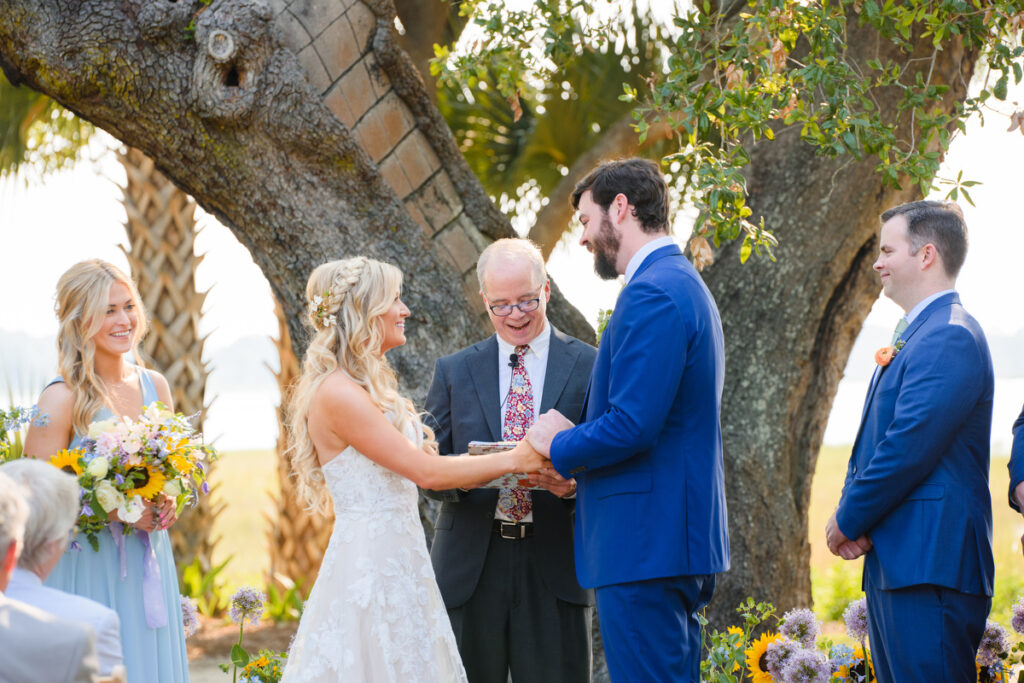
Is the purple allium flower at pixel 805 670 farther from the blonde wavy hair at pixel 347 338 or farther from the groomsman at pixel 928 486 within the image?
the blonde wavy hair at pixel 347 338

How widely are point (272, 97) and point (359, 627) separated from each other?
8.80ft

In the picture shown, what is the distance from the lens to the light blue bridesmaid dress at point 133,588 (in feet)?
12.1

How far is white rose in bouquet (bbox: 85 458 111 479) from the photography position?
135 inches

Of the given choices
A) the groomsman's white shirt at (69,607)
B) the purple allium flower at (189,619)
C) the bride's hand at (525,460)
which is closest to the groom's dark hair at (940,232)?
the bride's hand at (525,460)

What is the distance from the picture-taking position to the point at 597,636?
4.99m

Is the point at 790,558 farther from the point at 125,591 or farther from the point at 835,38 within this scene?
the point at 125,591

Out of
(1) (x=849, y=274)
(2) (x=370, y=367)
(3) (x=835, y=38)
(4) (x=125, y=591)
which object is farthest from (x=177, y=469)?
(1) (x=849, y=274)

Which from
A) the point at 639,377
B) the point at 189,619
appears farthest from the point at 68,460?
the point at 639,377

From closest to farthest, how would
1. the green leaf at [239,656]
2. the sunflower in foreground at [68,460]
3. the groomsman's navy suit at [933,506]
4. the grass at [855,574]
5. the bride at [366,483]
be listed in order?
the groomsman's navy suit at [933,506], the bride at [366,483], the sunflower in foreground at [68,460], the green leaf at [239,656], the grass at [855,574]

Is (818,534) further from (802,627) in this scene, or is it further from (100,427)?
(100,427)

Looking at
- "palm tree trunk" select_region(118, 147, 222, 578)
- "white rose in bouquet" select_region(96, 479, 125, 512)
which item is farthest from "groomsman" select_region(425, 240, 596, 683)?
"palm tree trunk" select_region(118, 147, 222, 578)

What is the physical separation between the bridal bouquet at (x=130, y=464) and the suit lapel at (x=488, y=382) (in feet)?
3.54

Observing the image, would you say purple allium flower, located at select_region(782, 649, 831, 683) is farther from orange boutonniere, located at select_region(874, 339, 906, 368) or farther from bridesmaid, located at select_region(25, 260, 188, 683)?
bridesmaid, located at select_region(25, 260, 188, 683)

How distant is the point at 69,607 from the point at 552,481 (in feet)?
5.89
